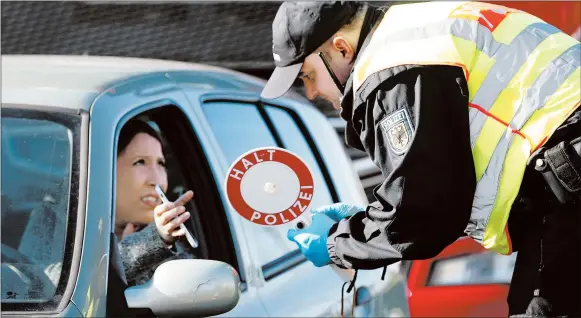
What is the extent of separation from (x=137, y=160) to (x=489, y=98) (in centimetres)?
96

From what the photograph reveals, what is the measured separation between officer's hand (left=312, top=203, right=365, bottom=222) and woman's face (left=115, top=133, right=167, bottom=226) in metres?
0.43

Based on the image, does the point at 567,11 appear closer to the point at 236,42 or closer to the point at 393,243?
the point at 236,42

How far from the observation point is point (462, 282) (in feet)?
9.41

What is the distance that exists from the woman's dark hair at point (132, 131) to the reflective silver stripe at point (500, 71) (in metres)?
0.87

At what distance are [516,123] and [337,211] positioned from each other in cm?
66

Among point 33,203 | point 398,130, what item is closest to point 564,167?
point 398,130

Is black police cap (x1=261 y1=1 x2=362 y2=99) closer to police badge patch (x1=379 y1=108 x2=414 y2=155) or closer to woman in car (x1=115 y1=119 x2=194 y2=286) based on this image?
police badge patch (x1=379 y1=108 x2=414 y2=155)

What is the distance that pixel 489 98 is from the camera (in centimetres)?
213

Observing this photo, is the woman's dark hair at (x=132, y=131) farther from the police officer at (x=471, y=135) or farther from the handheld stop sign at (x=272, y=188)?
the police officer at (x=471, y=135)

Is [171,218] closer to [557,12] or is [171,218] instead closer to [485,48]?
[485,48]

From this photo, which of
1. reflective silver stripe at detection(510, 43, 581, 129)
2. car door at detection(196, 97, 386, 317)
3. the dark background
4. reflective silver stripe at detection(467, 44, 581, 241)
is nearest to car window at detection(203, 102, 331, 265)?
car door at detection(196, 97, 386, 317)

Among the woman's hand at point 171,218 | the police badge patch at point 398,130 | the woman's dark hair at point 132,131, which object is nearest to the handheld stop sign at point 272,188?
the woman's hand at point 171,218

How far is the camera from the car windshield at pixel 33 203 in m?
2.34

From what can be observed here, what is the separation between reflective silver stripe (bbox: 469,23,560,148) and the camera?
2121 millimetres
